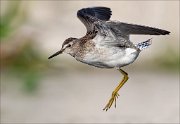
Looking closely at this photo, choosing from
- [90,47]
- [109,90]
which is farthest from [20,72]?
[90,47]

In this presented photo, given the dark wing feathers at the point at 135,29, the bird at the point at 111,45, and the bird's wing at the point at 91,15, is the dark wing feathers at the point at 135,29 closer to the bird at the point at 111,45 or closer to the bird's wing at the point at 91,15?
the bird at the point at 111,45

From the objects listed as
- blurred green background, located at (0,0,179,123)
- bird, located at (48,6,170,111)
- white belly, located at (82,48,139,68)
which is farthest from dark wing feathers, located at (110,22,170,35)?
blurred green background, located at (0,0,179,123)

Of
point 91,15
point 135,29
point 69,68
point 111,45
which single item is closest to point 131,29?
point 135,29

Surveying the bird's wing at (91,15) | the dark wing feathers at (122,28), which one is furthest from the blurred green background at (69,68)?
the dark wing feathers at (122,28)

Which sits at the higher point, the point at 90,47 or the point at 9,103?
the point at 90,47

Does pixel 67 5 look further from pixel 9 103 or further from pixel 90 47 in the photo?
pixel 90 47

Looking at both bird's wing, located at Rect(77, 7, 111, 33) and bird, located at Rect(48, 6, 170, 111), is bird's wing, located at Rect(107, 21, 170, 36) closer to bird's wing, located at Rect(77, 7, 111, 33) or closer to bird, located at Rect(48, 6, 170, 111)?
bird, located at Rect(48, 6, 170, 111)

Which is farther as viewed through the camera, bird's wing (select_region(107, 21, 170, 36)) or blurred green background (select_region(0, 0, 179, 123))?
blurred green background (select_region(0, 0, 179, 123))
